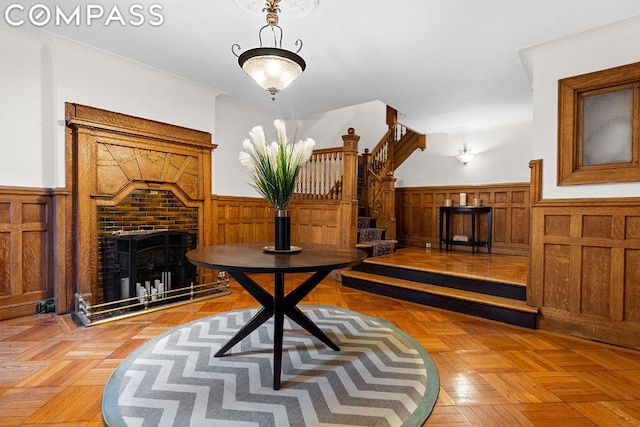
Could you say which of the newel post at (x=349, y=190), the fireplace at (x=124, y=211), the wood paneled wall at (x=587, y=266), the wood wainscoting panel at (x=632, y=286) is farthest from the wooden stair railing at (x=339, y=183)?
the wood wainscoting panel at (x=632, y=286)

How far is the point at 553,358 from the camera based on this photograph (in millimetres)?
→ 2113

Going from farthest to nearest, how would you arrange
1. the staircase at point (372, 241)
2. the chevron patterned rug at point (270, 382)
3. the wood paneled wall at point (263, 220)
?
the staircase at point (372, 241)
the wood paneled wall at point (263, 220)
the chevron patterned rug at point (270, 382)

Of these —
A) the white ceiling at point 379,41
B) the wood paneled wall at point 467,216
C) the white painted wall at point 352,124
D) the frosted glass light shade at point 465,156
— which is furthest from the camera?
the white painted wall at point 352,124

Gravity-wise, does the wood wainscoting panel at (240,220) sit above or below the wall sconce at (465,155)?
below

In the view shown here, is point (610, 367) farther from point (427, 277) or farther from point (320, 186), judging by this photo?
point (320, 186)

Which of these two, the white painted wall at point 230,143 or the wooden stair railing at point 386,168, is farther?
the wooden stair railing at point 386,168

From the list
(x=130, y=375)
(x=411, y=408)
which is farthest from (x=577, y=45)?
(x=130, y=375)

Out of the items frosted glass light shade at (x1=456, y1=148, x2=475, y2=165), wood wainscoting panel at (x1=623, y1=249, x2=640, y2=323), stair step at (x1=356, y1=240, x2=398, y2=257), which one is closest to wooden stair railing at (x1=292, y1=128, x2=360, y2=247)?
stair step at (x1=356, y1=240, x2=398, y2=257)

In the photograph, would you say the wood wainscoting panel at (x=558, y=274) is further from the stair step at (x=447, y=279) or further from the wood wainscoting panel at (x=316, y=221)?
the wood wainscoting panel at (x=316, y=221)

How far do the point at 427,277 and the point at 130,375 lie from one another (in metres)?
2.92

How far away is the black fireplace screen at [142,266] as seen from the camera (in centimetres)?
295

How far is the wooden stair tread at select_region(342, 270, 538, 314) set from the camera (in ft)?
9.01

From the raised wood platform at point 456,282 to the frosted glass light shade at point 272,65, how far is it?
250 centimetres

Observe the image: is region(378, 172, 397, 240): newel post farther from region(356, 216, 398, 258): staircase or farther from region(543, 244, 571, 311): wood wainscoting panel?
region(543, 244, 571, 311): wood wainscoting panel
